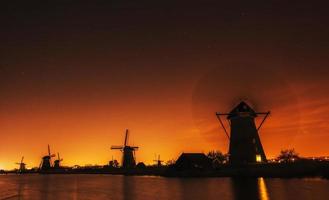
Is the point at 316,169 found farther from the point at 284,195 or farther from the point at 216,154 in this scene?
the point at 216,154

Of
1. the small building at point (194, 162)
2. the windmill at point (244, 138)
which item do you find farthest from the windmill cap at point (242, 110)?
the small building at point (194, 162)

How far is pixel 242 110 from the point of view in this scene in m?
68.0

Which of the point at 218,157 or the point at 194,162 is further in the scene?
the point at 218,157

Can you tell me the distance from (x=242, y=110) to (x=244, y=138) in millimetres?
5445

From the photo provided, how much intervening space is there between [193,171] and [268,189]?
40.0 m

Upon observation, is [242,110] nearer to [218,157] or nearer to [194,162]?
[194,162]

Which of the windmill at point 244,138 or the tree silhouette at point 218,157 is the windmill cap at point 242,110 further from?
the tree silhouette at point 218,157

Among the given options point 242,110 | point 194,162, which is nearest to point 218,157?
point 194,162

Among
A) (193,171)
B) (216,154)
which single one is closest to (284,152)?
(216,154)

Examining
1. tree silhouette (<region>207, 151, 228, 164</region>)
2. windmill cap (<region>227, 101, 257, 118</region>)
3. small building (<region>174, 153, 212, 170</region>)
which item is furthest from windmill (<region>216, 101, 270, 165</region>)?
tree silhouette (<region>207, 151, 228, 164</region>)

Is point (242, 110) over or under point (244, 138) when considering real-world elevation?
over

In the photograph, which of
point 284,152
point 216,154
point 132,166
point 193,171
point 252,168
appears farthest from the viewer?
point 132,166

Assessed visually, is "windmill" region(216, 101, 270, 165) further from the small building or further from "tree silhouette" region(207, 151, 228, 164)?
"tree silhouette" region(207, 151, 228, 164)

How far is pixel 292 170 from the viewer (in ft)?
196
